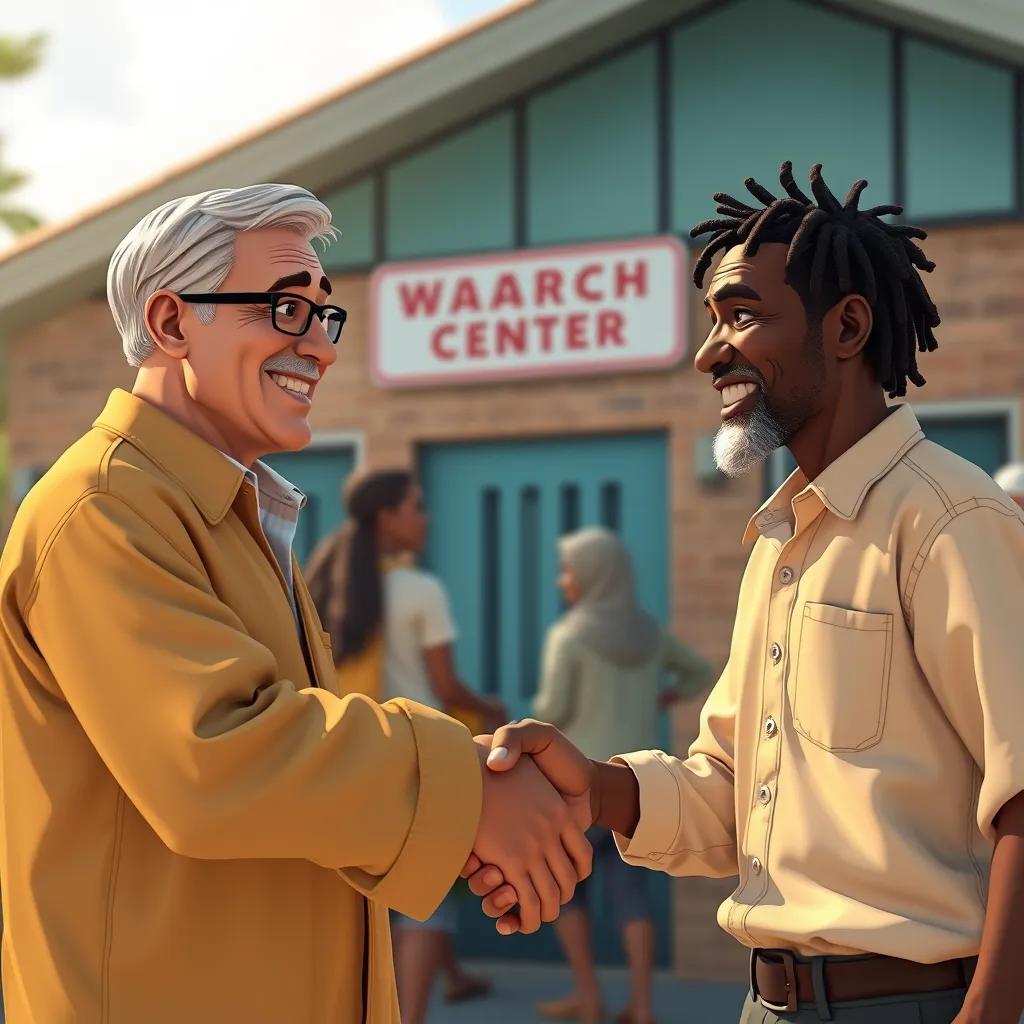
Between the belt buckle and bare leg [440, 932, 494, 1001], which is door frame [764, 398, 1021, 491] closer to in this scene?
bare leg [440, 932, 494, 1001]

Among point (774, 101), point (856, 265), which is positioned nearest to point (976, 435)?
point (774, 101)

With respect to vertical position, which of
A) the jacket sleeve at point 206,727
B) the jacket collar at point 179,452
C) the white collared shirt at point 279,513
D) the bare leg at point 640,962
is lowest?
the bare leg at point 640,962

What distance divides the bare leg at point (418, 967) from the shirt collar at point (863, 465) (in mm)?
3752

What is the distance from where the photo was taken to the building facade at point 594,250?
7.30 metres

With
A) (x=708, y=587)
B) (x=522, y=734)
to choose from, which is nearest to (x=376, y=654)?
(x=708, y=587)

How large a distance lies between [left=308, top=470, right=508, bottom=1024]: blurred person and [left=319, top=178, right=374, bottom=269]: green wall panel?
2471mm

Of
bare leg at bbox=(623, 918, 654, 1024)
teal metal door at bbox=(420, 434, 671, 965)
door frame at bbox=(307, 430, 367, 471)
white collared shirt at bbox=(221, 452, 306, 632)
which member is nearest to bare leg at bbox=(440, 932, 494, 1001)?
teal metal door at bbox=(420, 434, 671, 965)

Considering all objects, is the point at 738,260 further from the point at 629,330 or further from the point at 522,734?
the point at 629,330

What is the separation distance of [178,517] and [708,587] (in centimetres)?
538

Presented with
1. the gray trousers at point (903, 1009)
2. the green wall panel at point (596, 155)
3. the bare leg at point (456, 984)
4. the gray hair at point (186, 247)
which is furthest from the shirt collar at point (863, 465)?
the green wall panel at point (596, 155)

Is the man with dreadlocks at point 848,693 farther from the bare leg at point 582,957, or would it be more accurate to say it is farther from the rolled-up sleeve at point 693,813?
the bare leg at point 582,957

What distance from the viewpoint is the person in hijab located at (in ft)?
20.8

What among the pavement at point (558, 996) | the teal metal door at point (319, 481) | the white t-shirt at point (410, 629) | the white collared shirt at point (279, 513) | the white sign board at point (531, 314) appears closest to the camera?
the white collared shirt at point (279, 513)

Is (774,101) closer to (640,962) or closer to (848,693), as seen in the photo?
(640,962)
